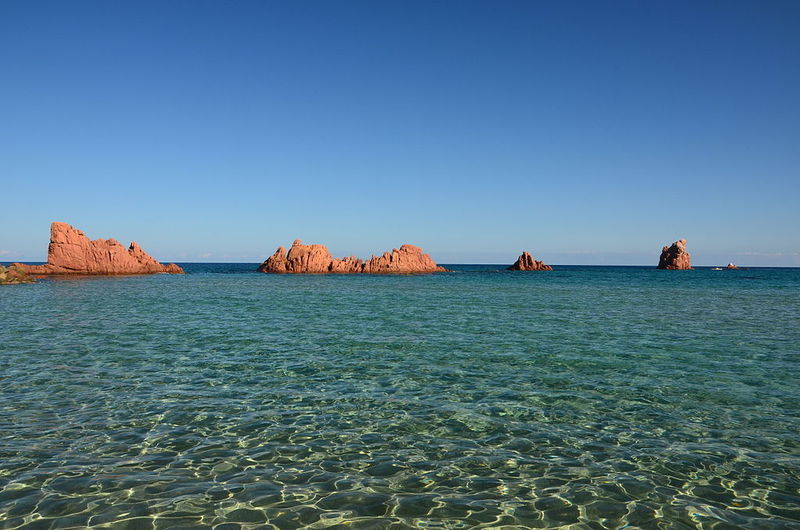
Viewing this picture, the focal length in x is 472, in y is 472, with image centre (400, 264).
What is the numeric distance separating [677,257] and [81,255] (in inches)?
7850

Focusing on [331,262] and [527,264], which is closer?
[331,262]

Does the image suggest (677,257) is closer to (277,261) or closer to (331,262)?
(331,262)

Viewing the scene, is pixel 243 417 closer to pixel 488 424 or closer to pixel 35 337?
pixel 488 424

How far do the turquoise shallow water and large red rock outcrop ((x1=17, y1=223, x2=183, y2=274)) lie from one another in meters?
89.4

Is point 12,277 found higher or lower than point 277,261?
lower

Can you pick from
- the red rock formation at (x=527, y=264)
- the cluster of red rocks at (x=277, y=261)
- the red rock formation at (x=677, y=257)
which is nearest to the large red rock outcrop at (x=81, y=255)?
the cluster of red rocks at (x=277, y=261)

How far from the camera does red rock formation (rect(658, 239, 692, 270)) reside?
621ft

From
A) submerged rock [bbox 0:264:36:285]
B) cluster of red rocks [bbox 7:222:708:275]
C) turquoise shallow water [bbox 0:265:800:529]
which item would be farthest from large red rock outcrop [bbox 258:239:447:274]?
turquoise shallow water [bbox 0:265:800:529]

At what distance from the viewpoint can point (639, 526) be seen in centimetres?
695

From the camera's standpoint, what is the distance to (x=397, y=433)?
10.5 meters

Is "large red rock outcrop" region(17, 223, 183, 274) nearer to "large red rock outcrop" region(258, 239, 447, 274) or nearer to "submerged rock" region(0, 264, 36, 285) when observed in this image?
"submerged rock" region(0, 264, 36, 285)

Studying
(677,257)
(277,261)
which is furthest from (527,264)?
(277,261)

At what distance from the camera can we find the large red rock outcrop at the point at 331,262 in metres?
133

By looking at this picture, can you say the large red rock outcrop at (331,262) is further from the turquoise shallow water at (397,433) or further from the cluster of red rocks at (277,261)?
the turquoise shallow water at (397,433)
